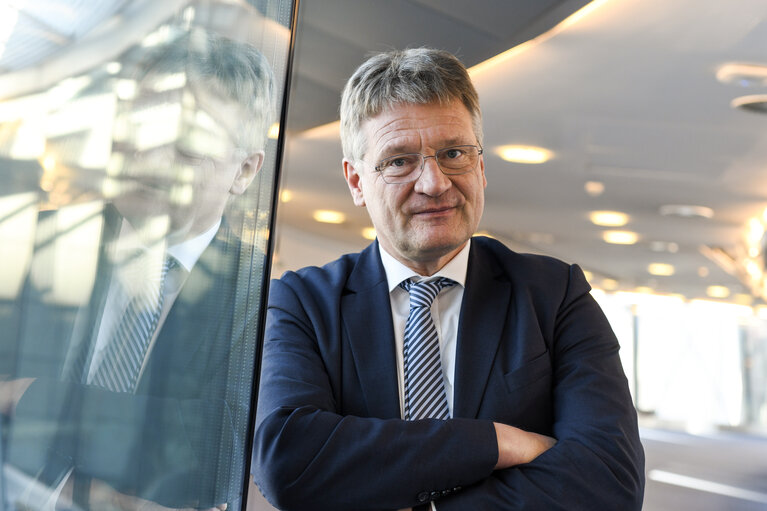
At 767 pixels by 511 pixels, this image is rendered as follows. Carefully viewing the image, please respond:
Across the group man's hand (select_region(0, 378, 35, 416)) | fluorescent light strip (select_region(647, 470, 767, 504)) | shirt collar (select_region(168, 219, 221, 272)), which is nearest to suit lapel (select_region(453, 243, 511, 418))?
shirt collar (select_region(168, 219, 221, 272))

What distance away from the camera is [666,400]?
14766 millimetres

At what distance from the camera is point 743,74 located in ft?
12.5

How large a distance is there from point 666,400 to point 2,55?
51.0 feet

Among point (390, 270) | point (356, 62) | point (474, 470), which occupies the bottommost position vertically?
point (474, 470)

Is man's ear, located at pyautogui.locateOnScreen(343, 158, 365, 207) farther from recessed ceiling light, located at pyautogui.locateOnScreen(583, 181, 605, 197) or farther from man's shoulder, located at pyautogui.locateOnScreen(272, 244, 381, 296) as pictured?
recessed ceiling light, located at pyautogui.locateOnScreen(583, 181, 605, 197)

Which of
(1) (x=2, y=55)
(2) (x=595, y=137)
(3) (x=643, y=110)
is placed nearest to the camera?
(1) (x=2, y=55)

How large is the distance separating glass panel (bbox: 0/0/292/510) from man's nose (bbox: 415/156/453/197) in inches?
18.2

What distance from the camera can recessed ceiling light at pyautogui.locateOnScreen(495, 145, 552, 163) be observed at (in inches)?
206

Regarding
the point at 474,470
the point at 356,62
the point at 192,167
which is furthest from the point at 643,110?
the point at 192,167

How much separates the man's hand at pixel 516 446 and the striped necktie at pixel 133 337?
2.14ft

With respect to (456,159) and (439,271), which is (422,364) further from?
(456,159)

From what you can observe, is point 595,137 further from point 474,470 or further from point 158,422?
point 158,422

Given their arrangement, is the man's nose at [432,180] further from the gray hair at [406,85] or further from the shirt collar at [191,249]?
the shirt collar at [191,249]

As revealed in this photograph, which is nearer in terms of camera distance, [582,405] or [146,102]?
[146,102]
